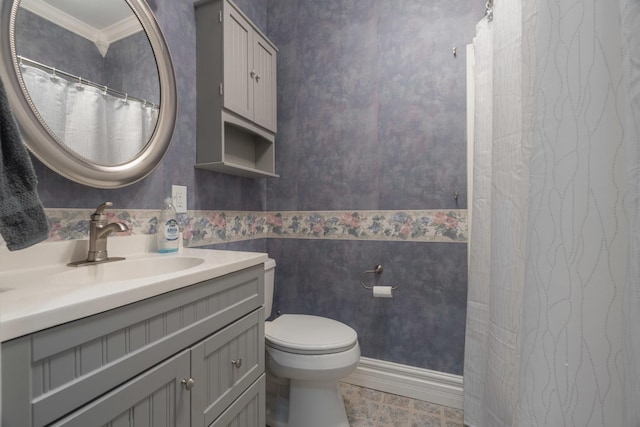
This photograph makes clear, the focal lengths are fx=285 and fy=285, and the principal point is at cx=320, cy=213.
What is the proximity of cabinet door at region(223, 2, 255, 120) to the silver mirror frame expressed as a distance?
263 mm

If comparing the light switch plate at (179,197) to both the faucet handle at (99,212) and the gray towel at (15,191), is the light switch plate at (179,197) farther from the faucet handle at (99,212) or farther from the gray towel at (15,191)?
the gray towel at (15,191)

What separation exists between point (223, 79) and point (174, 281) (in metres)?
1.08

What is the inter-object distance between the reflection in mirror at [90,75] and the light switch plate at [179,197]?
0.24 m

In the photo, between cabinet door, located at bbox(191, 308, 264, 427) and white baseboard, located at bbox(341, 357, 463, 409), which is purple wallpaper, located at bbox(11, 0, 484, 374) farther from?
cabinet door, located at bbox(191, 308, 264, 427)

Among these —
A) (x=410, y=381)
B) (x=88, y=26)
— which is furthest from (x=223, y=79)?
(x=410, y=381)

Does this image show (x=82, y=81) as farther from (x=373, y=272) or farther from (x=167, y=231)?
(x=373, y=272)

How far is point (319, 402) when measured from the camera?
132 centimetres

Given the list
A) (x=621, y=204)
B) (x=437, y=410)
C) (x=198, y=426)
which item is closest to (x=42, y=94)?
(x=198, y=426)

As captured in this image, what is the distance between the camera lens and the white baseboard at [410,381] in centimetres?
158

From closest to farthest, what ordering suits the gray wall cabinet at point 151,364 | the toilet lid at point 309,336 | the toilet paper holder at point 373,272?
the gray wall cabinet at point 151,364 → the toilet lid at point 309,336 → the toilet paper holder at point 373,272

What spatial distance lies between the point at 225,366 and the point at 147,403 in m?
0.27

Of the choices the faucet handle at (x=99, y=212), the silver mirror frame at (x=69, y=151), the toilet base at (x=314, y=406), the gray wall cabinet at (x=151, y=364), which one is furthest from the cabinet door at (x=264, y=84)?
the toilet base at (x=314, y=406)

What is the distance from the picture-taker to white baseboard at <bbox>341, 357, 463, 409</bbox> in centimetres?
158

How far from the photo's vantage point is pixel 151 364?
63 centimetres
